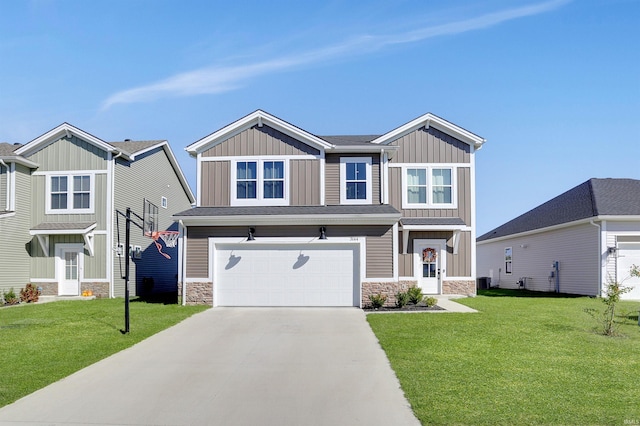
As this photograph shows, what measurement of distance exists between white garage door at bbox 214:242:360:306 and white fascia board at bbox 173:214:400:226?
2.45ft

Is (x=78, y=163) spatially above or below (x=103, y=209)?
A: above

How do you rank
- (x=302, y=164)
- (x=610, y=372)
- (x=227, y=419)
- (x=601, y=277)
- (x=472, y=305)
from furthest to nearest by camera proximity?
1. (x=601, y=277)
2. (x=302, y=164)
3. (x=472, y=305)
4. (x=610, y=372)
5. (x=227, y=419)

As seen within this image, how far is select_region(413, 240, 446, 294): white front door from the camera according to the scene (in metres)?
20.6

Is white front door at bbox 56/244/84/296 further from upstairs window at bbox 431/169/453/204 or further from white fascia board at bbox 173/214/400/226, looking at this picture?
upstairs window at bbox 431/169/453/204

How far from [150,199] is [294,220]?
422 inches

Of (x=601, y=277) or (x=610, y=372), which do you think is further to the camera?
(x=601, y=277)

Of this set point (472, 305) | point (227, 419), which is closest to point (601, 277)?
point (472, 305)

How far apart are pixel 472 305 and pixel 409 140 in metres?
7.15

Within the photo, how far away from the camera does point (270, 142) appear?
19.0 m

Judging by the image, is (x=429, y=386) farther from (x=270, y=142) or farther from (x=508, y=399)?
(x=270, y=142)

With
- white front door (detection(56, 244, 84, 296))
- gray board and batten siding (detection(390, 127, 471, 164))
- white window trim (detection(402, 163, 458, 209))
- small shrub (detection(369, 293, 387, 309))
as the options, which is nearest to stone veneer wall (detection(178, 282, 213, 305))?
small shrub (detection(369, 293, 387, 309))

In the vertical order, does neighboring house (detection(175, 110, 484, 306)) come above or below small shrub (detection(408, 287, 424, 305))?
above

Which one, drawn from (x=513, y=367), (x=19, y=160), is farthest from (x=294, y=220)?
(x=19, y=160)

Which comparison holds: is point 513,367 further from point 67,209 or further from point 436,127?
point 67,209
